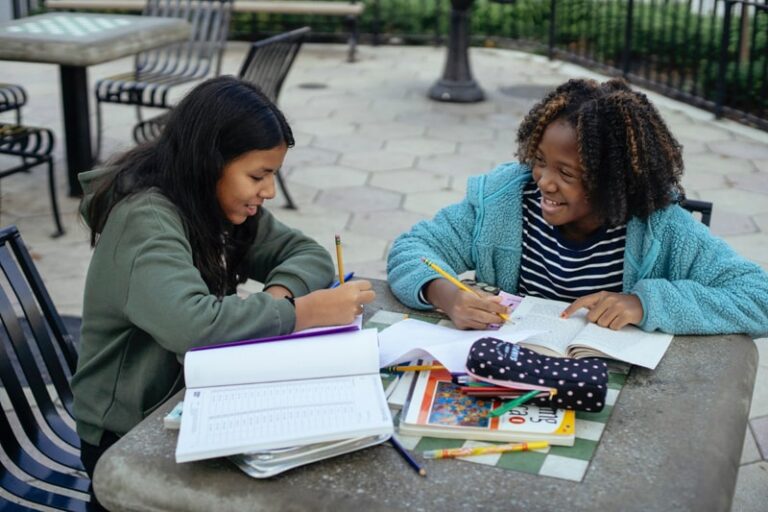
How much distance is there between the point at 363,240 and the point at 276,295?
2.66m

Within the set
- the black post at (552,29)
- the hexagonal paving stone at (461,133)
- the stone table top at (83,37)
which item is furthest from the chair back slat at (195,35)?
the black post at (552,29)

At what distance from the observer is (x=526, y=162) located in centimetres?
225

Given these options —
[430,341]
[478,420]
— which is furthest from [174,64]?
[478,420]

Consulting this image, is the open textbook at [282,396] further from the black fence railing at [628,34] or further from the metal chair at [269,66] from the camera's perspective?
the black fence railing at [628,34]

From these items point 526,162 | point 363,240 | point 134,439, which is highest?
point 526,162

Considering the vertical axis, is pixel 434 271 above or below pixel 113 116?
above

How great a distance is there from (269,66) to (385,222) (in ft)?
3.34

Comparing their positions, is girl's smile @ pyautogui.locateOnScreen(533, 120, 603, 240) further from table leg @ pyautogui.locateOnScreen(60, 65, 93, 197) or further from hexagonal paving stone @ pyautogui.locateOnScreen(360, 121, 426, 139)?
Result: hexagonal paving stone @ pyautogui.locateOnScreen(360, 121, 426, 139)

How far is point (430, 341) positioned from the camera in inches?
70.1

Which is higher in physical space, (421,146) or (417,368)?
(417,368)

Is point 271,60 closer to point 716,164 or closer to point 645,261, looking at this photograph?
point 716,164

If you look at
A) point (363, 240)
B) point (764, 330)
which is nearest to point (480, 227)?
point (764, 330)

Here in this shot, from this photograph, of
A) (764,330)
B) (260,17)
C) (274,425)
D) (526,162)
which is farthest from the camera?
(260,17)

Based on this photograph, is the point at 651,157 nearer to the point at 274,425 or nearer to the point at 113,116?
the point at 274,425
